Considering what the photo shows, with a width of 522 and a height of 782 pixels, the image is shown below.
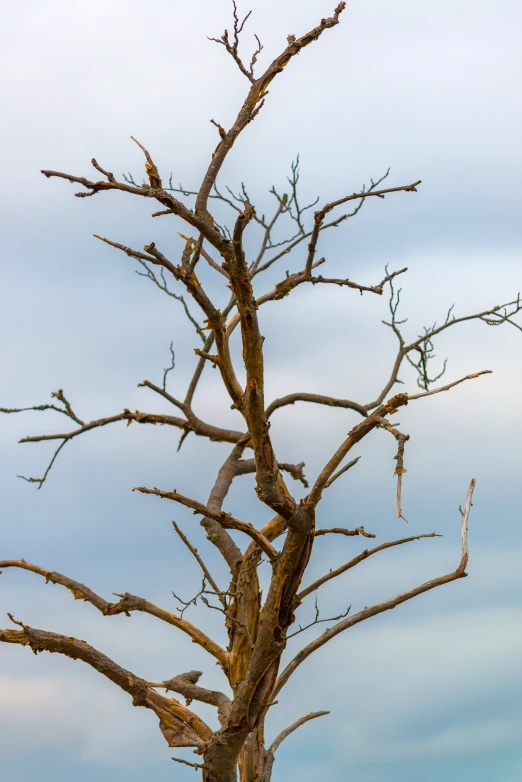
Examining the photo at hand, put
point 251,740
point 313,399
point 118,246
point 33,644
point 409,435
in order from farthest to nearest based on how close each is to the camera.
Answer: point 313,399 → point 251,740 → point 33,644 → point 118,246 → point 409,435

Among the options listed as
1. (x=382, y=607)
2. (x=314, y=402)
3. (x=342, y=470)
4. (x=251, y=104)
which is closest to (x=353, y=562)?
(x=382, y=607)

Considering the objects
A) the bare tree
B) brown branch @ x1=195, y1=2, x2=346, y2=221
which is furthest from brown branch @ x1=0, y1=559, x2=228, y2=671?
brown branch @ x1=195, y1=2, x2=346, y2=221

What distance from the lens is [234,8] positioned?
5871 millimetres

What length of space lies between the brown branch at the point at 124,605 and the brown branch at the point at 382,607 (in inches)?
25.3

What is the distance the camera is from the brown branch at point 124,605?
279 inches

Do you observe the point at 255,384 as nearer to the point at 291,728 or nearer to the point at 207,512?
the point at 207,512

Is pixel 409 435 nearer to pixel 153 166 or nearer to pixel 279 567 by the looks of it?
pixel 279 567

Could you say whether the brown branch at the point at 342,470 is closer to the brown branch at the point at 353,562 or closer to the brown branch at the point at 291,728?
the brown branch at the point at 353,562

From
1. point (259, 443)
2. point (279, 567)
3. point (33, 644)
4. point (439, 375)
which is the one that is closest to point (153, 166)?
point (259, 443)

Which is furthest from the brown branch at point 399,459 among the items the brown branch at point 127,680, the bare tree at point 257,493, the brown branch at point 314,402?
the brown branch at point 314,402

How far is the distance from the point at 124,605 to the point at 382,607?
220cm

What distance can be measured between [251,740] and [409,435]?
4204mm

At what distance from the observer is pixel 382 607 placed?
20.9 ft

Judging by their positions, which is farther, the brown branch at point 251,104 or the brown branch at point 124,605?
the brown branch at point 124,605
